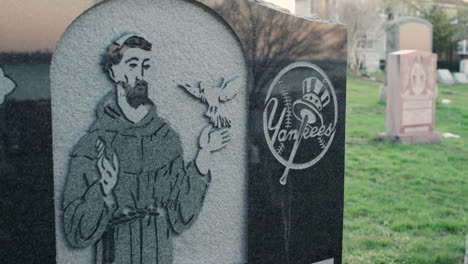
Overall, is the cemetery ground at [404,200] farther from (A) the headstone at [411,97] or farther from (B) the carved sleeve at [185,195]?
(B) the carved sleeve at [185,195]

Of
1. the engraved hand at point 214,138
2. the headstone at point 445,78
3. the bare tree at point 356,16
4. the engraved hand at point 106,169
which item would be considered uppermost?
the bare tree at point 356,16

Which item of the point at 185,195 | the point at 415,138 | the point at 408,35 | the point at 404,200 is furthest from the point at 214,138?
the point at 408,35

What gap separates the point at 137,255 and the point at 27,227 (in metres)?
0.60

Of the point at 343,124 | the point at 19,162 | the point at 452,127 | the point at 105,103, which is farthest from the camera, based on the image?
the point at 452,127

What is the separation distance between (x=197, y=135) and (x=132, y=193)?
48 centimetres

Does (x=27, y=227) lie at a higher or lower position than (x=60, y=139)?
lower

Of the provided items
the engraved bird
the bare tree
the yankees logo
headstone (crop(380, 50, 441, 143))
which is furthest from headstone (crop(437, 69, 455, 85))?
the engraved bird

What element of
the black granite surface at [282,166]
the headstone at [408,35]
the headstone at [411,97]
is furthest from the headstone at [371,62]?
the black granite surface at [282,166]

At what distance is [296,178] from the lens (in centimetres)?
329

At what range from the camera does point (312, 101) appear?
3.33m

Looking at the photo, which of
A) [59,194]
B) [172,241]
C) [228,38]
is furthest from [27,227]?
[228,38]

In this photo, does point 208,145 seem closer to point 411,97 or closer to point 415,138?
point 411,97

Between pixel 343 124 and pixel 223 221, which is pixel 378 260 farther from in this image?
pixel 223 221

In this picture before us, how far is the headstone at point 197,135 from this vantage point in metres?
2.51
